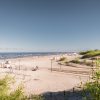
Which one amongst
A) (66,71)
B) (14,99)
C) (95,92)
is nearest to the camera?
(95,92)

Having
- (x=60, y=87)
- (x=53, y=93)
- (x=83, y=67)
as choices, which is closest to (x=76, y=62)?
(x=83, y=67)

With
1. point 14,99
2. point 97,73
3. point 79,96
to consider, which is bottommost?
point 79,96

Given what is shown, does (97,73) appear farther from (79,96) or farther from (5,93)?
(79,96)

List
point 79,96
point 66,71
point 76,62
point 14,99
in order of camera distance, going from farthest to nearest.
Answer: point 76,62
point 66,71
point 79,96
point 14,99

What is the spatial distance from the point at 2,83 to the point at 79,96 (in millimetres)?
12042

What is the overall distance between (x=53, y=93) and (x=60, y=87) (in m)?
3.81

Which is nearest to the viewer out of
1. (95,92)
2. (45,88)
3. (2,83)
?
(95,92)

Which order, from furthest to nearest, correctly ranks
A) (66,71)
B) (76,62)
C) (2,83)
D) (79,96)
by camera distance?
(76,62) < (66,71) < (79,96) < (2,83)

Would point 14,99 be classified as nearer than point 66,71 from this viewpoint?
Yes

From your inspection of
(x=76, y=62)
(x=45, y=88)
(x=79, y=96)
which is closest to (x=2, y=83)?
(x=79, y=96)

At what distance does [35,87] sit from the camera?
2883 centimetres

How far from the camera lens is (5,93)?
484 inches

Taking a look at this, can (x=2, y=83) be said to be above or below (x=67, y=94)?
above

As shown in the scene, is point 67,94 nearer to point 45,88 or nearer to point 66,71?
point 45,88
